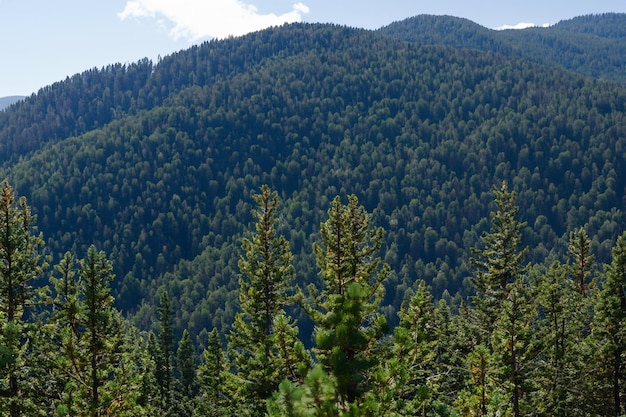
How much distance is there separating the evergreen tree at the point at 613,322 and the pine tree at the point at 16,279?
28.8 metres

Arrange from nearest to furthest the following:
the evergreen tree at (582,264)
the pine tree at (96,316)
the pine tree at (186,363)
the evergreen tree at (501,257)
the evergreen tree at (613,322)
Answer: the pine tree at (96,316), the evergreen tree at (613,322), the evergreen tree at (501,257), the evergreen tree at (582,264), the pine tree at (186,363)

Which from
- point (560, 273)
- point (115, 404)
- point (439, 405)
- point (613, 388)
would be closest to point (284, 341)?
point (439, 405)

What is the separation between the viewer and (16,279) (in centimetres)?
2275

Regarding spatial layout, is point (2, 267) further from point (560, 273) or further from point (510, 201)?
point (560, 273)

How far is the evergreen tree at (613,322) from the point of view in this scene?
29047mm

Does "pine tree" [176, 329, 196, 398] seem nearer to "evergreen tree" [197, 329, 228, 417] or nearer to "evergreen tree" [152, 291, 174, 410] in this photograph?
"evergreen tree" [152, 291, 174, 410]

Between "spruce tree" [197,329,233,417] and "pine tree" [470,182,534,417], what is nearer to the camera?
A: "pine tree" [470,182,534,417]

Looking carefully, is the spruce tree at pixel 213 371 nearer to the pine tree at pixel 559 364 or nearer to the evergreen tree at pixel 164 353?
the evergreen tree at pixel 164 353

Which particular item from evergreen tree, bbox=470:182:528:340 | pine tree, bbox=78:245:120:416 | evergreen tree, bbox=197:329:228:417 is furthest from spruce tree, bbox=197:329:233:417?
pine tree, bbox=78:245:120:416

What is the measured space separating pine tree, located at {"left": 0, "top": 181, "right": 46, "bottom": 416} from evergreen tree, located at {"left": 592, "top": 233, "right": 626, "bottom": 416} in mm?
28848

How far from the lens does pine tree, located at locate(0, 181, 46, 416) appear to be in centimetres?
2072

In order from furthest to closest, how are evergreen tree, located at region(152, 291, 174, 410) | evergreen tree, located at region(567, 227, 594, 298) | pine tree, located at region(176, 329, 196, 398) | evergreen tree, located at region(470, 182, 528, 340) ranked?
pine tree, located at region(176, 329, 196, 398) → evergreen tree, located at region(152, 291, 174, 410) → evergreen tree, located at region(567, 227, 594, 298) → evergreen tree, located at region(470, 182, 528, 340)

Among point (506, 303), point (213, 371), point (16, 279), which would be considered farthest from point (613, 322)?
point (213, 371)

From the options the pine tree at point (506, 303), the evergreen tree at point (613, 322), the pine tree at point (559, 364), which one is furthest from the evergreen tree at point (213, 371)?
the evergreen tree at point (613, 322)
